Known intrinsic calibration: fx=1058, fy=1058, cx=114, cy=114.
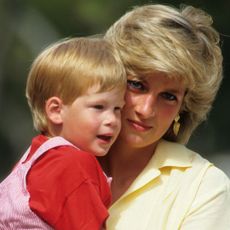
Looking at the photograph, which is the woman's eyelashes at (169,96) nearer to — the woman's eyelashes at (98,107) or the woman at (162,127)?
the woman at (162,127)

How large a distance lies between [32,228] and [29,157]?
29cm

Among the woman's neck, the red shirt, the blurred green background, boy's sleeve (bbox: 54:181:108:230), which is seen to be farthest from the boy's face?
the blurred green background

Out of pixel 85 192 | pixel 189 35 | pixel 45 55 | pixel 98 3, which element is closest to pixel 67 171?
pixel 85 192

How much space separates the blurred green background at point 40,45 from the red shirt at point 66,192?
639cm

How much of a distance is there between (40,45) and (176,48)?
596cm

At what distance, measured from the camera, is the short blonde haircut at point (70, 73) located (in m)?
3.58

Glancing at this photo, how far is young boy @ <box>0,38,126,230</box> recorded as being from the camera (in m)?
3.39

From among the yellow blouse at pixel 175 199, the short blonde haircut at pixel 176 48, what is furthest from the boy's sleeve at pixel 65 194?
the short blonde haircut at pixel 176 48

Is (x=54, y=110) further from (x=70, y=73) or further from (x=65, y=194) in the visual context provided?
(x=65, y=194)

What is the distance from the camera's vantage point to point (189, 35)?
157 inches

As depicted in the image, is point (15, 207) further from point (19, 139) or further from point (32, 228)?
point (19, 139)

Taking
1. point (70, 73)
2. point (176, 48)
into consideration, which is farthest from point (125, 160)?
point (70, 73)

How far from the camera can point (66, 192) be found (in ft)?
11.1

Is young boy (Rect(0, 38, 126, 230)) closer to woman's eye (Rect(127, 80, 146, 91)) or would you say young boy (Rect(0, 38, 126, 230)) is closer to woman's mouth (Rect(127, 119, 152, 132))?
woman's eye (Rect(127, 80, 146, 91))
